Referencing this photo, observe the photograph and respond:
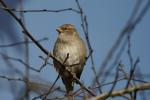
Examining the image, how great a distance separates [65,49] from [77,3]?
2.92m

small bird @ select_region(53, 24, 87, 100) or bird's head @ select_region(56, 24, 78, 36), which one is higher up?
bird's head @ select_region(56, 24, 78, 36)

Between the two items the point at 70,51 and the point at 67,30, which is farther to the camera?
the point at 67,30

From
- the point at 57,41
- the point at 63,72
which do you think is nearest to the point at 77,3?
the point at 63,72

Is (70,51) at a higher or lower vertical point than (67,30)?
lower

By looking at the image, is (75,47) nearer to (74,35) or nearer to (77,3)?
(74,35)

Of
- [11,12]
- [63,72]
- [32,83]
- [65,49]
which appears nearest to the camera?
[32,83]

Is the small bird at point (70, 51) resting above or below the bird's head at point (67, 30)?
below

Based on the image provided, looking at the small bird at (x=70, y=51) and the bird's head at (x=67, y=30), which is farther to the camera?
the bird's head at (x=67, y=30)

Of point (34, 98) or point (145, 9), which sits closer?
point (145, 9)

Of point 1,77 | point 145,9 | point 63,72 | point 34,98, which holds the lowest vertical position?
point 63,72

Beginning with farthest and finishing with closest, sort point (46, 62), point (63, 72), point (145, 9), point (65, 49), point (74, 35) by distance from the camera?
point (74, 35) → point (65, 49) → point (63, 72) → point (46, 62) → point (145, 9)

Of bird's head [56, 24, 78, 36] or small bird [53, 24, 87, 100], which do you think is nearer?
small bird [53, 24, 87, 100]

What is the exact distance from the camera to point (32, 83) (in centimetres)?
320

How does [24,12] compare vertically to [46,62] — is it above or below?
above
